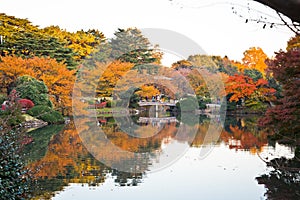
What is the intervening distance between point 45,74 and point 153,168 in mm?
13375

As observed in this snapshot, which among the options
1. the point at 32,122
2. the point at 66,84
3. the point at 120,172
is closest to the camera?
the point at 120,172

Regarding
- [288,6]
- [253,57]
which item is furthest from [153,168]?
[253,57]

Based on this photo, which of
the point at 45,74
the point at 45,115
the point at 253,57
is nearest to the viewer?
the point at 45,115

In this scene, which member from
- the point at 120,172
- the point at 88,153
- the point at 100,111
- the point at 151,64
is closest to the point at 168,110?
the point at 151,64

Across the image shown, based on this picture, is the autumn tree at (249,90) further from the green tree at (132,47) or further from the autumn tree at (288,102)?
the autumn tree at (288,102)

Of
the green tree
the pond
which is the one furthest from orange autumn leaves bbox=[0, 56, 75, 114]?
the pond

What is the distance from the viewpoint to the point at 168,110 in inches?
1227

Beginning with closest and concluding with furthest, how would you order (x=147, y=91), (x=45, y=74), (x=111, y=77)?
(x=45, y=74) → (x=111, y=77) → (x=147, y=91)

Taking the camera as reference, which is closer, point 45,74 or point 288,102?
point 288,102

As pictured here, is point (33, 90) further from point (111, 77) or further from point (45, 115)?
point (111, 77)

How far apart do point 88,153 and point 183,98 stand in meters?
19.1

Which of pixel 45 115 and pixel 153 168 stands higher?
pixel 45 115

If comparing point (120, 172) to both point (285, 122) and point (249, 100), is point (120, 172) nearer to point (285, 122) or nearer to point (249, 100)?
point (285, 122)

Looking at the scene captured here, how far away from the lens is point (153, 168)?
301 inches
